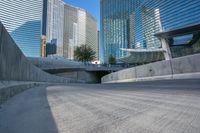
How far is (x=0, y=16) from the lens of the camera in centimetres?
12712

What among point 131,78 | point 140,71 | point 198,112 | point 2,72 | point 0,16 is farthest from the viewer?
point 0,16

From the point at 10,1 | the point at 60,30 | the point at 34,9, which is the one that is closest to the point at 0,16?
the point at 10,1

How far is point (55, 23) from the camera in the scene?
179 metres

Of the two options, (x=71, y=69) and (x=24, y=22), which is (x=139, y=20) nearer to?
(x=71, y=69)

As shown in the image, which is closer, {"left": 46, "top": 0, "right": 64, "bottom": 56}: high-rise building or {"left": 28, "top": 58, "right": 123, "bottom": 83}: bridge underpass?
{"left": 28, "top": 58, "right": 123, "bottom": 83}: bridge underpass

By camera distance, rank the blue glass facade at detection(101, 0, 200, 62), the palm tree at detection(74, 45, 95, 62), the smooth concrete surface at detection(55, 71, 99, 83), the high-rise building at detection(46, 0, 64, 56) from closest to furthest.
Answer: the smooth concrete surface at detection(55, 71, 99, 83) < the blue glass facade at detection(101, 0, 200, 62) < the palm tree at detection(74, 45, 95, 62) < the high-rise building at detection(46, 0, 64, 56)

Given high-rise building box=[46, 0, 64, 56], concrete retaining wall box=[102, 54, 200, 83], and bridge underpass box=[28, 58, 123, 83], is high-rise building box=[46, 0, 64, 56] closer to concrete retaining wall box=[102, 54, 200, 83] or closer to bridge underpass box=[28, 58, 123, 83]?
bridge underpass box=[28, 58, 123, 83]

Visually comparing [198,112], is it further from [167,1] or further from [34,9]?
[34,9]

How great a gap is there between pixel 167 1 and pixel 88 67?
5667 cm

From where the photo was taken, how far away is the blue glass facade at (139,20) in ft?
285

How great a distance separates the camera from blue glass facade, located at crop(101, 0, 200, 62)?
86825mm

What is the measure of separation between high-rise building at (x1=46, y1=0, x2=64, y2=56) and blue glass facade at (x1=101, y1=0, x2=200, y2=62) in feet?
144

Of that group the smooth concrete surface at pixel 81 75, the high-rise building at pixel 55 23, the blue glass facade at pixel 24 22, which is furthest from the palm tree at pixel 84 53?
the high-rise building at pixel 55 23

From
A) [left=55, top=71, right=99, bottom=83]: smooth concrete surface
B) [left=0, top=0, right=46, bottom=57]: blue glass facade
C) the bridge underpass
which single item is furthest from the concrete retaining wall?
[left=0, top=0, right=46, bottom=57]: blue glass facade
